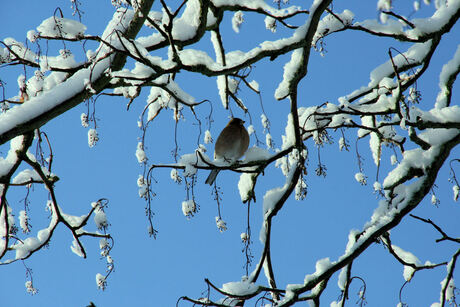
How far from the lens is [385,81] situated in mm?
3027

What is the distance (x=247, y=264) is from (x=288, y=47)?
1.64 m

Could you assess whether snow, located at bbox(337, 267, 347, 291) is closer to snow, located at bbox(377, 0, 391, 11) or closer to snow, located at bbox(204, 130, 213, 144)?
snow, located at bbox(204, 130, 213, 144)

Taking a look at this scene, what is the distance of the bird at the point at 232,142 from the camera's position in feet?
11.8

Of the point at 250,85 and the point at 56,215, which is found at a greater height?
the point at 250,85

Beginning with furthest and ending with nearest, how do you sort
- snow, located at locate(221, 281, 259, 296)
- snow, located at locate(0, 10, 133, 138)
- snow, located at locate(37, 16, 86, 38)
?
1. snow, located at locate(37, 16, 86, 38)
2. snow, located at locate(221, 281, 259, 296)
3. snow, located at locate(0, 10, 133, 138)

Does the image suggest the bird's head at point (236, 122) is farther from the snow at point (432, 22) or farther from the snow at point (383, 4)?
the snow at point (383, 4)

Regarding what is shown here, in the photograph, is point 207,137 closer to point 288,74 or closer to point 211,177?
point 211,177

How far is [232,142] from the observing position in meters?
3.62

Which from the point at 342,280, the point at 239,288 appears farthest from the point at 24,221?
the point at 342,280

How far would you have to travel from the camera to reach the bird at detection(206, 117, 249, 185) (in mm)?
3611

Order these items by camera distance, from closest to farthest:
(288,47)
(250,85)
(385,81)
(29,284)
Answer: (288,47)
(385,81)
(250,85)
(29,284)

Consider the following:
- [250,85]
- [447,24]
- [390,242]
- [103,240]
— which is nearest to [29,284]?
[103,240]

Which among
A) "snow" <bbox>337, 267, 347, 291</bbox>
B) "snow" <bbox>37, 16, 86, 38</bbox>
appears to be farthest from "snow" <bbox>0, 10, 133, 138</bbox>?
"snow" <bbox>337, 267, 347, 291</bbox>

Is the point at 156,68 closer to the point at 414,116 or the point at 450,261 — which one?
the point at 414,116
